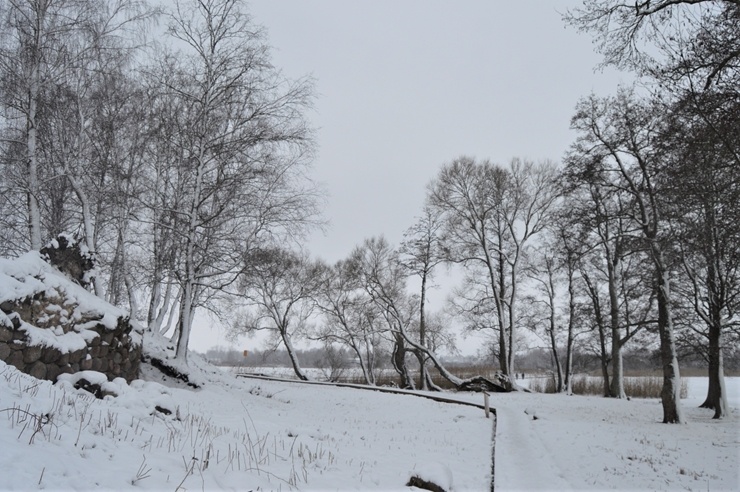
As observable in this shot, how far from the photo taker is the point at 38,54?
38.6 feet

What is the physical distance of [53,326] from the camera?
8.48m

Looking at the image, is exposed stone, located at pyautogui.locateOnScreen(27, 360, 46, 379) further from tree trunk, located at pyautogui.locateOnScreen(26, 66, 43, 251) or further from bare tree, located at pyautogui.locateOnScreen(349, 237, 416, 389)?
bare tree, located at pyautogui.locateOnScreen(349, 237, 416, 389)

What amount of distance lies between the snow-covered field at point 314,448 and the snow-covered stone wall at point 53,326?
115 cm

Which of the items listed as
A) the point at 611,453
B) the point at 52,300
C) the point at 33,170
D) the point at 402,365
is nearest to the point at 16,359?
the point at 52,300

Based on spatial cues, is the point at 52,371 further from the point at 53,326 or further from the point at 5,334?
the point at 5,334

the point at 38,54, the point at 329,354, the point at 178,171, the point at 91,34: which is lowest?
the point at 329,354

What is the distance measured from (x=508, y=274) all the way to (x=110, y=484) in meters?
27.3

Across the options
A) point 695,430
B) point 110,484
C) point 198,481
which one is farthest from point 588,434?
point 110,484

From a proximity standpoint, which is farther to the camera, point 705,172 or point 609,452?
point 609,452

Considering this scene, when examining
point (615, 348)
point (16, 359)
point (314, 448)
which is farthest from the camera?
point (615, 348)

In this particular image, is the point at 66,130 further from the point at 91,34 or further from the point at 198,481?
the point at 198,481

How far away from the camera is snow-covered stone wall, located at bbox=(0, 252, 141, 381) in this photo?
7293mm

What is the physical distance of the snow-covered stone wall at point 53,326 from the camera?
7293 mm

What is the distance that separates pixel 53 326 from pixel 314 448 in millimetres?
5856
